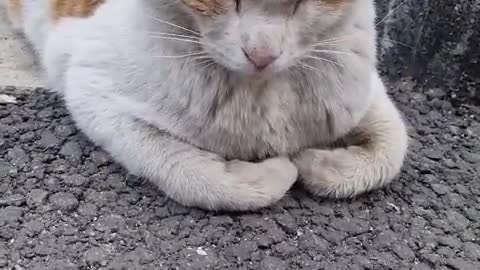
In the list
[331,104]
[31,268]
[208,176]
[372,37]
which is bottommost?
[31,268]

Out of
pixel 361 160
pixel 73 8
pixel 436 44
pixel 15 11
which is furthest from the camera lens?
pixel 15 11

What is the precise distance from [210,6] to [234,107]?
243mm

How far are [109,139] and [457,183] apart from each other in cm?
80

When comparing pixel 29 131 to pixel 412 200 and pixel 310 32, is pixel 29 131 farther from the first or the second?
pixel 412 200

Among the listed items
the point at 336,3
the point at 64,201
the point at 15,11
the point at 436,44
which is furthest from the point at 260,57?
the point at 15,11

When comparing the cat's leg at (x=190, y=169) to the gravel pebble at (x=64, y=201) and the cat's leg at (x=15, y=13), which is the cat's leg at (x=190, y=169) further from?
the cat's leg at (x=15, y=13)

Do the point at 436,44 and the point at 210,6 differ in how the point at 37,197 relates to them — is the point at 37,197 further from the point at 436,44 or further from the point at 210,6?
the point at 436,44

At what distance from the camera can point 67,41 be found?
181 centimetres

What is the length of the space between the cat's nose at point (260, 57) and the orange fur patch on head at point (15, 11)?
116cm

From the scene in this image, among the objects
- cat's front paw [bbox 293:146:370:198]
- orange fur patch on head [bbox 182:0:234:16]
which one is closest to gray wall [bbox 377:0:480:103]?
cat's front paw [bbox 293:146:370:198]

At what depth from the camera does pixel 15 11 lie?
7.45ft

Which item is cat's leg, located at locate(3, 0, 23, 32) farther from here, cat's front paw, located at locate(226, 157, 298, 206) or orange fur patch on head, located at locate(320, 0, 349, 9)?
orange fur patch on head, located at locate(320, 0, 349, 9)

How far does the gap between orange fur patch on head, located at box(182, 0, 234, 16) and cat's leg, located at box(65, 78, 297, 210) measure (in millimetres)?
307

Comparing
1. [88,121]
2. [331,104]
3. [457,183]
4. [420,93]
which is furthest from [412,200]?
[88,121]
